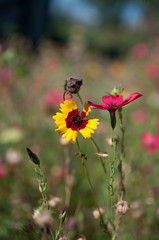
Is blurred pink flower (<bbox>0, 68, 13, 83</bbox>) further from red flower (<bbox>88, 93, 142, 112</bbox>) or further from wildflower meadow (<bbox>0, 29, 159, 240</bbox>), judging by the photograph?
red flower (<bbox>88, 93, 142, 112</bbox>)

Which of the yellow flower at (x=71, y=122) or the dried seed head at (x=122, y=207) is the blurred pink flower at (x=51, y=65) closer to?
the yellow flower at (x=71, y=122)

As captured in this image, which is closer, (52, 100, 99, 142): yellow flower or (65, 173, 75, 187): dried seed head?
(52, 100, 99, 142): yellow flower

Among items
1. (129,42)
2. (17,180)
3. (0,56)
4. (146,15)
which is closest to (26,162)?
(17,180)

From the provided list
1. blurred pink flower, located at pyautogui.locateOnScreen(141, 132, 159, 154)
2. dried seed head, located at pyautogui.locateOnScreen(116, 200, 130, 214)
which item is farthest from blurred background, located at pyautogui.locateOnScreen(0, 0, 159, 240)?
dried seed head, located at pyautogui.locateOnScreen(116, 200, 130, 214)

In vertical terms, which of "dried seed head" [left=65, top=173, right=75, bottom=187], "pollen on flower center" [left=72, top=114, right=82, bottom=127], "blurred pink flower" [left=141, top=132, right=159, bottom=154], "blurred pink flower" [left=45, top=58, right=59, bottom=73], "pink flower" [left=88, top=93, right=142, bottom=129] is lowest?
"pink flower" [left=88, top=93, right=142, bottom=129]

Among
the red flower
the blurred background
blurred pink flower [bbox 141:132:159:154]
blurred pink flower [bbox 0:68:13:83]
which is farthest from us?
blurred pink flower [bbox 0:68:13:83]

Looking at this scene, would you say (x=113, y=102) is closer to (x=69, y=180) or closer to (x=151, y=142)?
(x=69, y=180)

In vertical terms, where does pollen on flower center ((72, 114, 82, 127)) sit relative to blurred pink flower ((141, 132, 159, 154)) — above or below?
below

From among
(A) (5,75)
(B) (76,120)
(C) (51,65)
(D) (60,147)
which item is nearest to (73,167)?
(D) (60,147)

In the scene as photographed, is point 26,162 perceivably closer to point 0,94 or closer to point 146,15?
point 0,94
